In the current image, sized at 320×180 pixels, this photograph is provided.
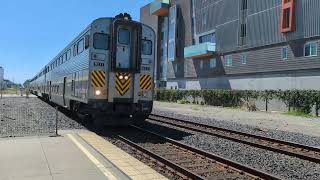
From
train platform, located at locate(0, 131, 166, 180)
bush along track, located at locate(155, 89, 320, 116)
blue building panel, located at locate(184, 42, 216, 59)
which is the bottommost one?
train platform, located at locate(0, 131, 166, 180)

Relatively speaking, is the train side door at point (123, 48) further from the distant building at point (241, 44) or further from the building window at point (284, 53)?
the building window at point (284, 53)

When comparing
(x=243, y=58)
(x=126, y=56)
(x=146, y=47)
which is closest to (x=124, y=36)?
(x=126, y=56)

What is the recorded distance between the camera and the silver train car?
16391 mm

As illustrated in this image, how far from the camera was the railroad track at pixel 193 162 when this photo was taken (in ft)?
30.0

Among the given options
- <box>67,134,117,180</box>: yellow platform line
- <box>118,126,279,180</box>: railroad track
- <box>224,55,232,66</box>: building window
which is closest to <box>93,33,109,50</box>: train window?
<box>118,126,279,180</box>: railroad track

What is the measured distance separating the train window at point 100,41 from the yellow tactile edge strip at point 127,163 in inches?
159

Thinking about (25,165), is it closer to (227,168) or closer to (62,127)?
→ (227,168)

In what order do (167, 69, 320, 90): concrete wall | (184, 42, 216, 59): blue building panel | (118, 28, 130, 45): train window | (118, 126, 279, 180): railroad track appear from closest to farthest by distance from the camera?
(118, 126, 279, 180): railroad track < (118, 28, 130, 45): train window < (167, 69, 320, 90): concrete wall < (184, 42, 216, 59): blue building panel

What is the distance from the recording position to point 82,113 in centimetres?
1775

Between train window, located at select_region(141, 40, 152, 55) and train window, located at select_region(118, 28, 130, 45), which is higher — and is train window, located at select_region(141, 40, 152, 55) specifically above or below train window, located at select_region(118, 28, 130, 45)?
below

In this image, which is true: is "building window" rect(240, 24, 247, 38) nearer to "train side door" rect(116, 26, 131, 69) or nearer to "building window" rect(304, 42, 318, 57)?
"building window" rect(304, 42, 318, 57)

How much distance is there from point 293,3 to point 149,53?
27.2 m

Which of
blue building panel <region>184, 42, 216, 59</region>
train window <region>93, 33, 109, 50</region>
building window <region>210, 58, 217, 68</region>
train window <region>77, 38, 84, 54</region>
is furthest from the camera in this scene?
building window <region>210, 58, 217, 68</region>

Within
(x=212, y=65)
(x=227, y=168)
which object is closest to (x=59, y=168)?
(x=227, y=168)
